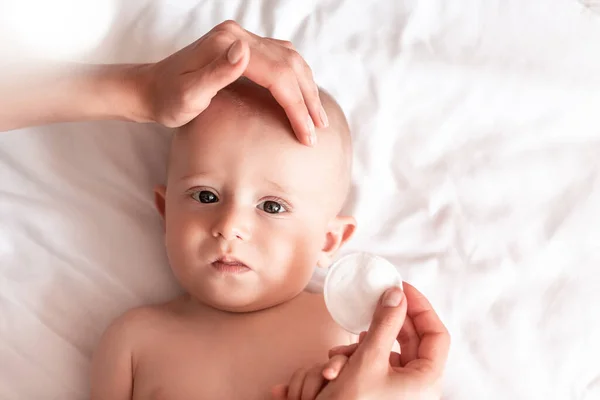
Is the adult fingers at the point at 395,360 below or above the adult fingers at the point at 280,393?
above

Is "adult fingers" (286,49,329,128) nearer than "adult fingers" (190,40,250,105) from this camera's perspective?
No

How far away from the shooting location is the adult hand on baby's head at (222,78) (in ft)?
3.95

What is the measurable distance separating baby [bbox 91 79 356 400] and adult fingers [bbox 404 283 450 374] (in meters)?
0.22

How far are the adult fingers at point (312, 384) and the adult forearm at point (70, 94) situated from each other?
563 millimetres

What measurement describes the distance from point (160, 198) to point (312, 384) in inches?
22.4

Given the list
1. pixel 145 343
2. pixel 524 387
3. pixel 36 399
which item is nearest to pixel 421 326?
pixel 524 387

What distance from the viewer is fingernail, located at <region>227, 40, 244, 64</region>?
1.13m

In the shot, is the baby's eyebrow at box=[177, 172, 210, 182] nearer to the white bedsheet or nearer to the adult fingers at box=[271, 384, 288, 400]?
the white bedsheet

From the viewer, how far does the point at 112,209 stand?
5.16ft

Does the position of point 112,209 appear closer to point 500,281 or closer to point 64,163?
point 64,163

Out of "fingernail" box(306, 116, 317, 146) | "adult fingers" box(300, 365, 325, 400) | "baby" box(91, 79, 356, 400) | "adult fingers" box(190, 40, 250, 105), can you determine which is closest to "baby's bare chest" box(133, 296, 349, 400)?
"baby" box(91, 79, 356, 400)

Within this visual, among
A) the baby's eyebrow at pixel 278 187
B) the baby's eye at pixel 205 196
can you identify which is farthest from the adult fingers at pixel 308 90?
the baby's eye at pixel 205 196

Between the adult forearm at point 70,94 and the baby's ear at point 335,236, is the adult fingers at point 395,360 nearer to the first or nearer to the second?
the baby's ear at point 335,236

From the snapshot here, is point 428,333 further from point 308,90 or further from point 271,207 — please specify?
point 308,90
